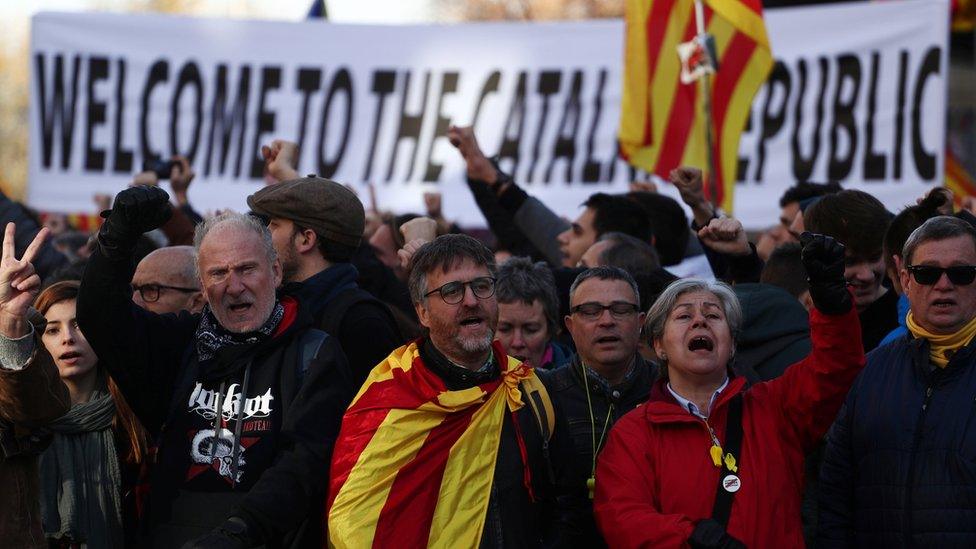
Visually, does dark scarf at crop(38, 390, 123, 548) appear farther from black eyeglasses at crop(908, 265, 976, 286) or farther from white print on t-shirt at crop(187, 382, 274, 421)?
black eyeglasses at crop(908, 265, 976, 286)

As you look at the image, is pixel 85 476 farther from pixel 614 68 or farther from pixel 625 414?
pixel 614 68

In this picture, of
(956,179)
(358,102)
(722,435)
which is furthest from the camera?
(956,179)

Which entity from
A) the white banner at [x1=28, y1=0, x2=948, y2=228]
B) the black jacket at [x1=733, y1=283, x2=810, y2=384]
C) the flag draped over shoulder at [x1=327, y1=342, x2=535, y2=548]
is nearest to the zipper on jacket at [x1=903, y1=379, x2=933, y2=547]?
the black jacket at [x1=733, y1=283, x2=810, y2=384]

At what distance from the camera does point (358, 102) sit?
1030 cm

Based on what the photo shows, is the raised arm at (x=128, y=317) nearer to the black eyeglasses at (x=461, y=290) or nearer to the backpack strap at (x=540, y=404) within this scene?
the black eyeglasses at (x=461, y=290)

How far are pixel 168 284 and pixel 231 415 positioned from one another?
4.81 feet

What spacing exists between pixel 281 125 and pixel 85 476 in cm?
555

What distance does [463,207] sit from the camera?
9.93 metres

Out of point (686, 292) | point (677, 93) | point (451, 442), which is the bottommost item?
point (451, 442)

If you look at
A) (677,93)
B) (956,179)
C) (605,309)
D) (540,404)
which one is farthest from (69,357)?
(956,179)

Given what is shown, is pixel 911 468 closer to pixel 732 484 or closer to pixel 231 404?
pixel 732 484

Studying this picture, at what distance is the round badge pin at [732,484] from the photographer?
4.48m

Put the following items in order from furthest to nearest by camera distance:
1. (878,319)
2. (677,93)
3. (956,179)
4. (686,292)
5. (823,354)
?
(956,179) → (677,93) → (878,319) → (686,292) → (823,354)

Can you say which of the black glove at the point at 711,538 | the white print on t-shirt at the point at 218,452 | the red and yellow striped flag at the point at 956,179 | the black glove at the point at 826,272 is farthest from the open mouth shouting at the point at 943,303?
the red and yellow striped flag at the point at 956,179
